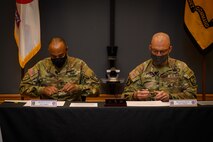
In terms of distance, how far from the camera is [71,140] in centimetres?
246

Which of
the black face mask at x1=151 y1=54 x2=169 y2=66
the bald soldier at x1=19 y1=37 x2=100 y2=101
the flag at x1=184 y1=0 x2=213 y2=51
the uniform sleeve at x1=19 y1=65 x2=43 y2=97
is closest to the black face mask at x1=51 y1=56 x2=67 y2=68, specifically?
the bald soldier at x1=19 y1=37 x2=100 y2=101

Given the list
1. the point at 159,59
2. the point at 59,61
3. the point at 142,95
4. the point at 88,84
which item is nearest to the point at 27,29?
the point at 59,61

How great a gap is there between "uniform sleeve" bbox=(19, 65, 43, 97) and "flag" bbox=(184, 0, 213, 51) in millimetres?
2029

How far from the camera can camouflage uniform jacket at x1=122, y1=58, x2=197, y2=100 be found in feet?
10.5

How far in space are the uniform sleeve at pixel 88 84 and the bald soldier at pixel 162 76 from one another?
1.07 feet

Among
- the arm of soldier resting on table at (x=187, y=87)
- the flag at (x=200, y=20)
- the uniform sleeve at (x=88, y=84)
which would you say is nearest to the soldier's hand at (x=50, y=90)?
the uniform sleeve at (x=88, y=84)

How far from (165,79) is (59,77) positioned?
1.03m

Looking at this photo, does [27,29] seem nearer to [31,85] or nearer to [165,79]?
[31,85]

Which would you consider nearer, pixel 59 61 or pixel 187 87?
pixel 187 87

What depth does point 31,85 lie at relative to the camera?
11.2ft

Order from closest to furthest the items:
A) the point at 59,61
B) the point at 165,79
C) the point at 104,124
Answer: the point at 104,124 < the point at 165,79 < the point at 59,61

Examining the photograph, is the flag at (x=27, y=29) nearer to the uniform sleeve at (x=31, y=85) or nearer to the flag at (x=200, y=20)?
the uniform sleeve at (x=31, y=85)

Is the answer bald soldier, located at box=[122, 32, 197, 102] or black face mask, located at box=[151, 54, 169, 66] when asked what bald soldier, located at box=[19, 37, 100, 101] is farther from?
black face mask, located at box=[151, 54, 169, 66]

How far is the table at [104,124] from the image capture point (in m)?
2.46
